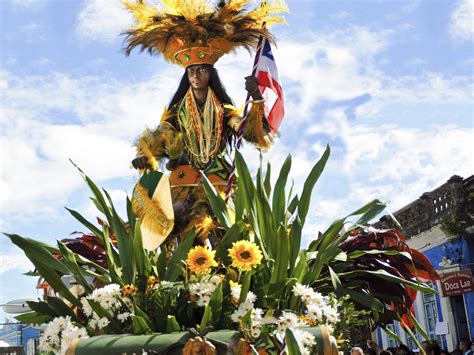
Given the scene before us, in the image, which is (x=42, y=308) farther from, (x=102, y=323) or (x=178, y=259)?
(x=178, y=259)

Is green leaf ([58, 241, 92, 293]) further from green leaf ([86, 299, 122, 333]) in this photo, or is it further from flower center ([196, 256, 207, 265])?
flower center ([196, 256, 207, 265])

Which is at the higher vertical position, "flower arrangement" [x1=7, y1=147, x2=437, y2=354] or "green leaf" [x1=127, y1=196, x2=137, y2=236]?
"green leaf" [x1=127, y1=196, x2=137, y2=236]

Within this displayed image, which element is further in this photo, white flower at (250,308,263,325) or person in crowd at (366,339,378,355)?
person in crowd at (366,339,378,355)

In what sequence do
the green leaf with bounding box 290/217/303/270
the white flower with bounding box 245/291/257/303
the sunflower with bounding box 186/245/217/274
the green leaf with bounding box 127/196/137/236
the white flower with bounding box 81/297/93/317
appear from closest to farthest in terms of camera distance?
the white flower with bounding box 245/291/257/303 → the sunflower with bounding box 186/245/217/274 → the white flower with bounding box 81/297/93/317 → the green leaf with bounding box 290/217/303/270 → the green leaf with bounding box 127/196/137/236

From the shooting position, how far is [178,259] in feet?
15.6

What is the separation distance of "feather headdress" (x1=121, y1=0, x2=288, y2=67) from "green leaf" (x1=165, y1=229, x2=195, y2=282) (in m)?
2.58

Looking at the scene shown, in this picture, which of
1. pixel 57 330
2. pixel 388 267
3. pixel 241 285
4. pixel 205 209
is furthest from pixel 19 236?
pixel 388 267

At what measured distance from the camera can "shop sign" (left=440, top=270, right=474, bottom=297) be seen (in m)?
15.1

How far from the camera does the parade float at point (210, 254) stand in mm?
4301

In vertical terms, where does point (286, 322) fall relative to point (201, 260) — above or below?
below

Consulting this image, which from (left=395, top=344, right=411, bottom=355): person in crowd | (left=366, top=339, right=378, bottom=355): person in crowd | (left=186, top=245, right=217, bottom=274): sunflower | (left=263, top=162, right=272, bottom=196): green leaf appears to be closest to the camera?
(left=186, top=245, right=217, bottom=274): sunflower

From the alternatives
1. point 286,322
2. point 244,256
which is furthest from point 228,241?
point 286,322

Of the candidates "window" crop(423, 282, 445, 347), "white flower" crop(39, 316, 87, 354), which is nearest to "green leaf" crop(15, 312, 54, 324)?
"white flower" crop(39, 316, 87, 354)

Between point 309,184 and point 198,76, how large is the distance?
2.00 m
